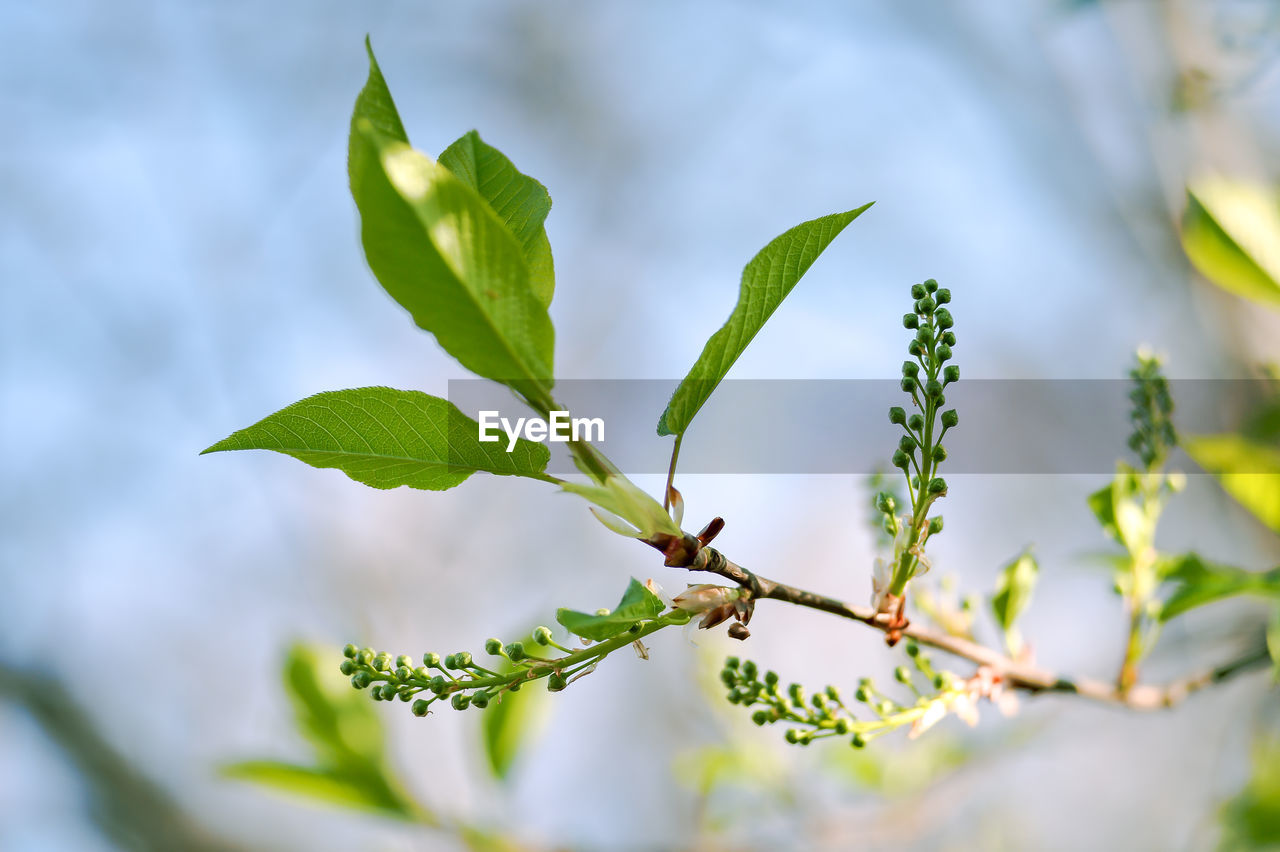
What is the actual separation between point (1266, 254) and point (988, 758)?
1053 millimetres

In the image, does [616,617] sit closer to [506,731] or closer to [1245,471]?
[1245,471]

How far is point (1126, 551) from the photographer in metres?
0.81

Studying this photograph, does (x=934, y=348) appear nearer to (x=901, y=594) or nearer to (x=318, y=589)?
(x=901, y=594)

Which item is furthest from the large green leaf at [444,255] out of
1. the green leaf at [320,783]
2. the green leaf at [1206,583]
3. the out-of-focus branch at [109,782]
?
the out-of-focus branch at [109,782]

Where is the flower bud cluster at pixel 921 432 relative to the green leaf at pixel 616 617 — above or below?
above

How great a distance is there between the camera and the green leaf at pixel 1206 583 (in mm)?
553

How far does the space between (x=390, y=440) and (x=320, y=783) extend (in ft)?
3.22

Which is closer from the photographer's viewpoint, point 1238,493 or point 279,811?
point 1238,493

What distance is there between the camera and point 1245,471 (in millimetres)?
760

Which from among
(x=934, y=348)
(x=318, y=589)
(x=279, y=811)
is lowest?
(x=279, y=811)

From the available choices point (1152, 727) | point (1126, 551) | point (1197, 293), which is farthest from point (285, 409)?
point (1152, 727)

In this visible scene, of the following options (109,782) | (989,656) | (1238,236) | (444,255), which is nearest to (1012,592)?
(989,656)

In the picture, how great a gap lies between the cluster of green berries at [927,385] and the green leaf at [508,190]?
22 centimetres

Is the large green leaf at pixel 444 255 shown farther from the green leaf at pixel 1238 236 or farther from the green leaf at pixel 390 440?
the green leaf at pixel 1238 236
